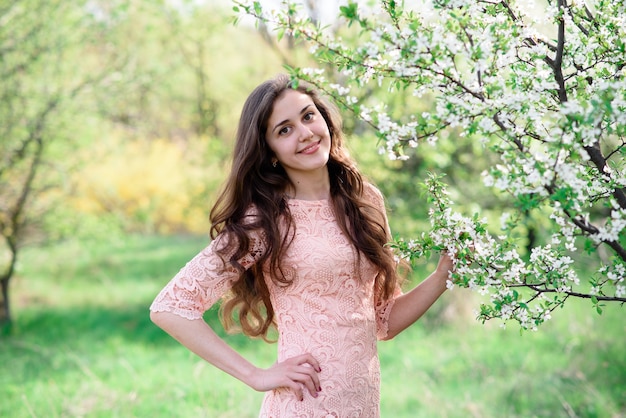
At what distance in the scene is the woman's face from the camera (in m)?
2.50

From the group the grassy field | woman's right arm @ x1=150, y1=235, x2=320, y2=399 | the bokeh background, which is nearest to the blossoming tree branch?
woman's right arm @ x1=150, y1=235, x2=320, y2=399

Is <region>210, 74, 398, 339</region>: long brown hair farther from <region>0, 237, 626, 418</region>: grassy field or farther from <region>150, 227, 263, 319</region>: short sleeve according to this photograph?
<region>0, 237, 626, 418</region>: grassy field

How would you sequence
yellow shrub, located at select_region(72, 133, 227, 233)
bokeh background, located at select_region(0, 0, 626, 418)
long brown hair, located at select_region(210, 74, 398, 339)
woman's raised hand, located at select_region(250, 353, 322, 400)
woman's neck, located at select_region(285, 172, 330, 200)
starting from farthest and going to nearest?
yellow shrub, located at select_region(72, 133, 227, 233), bokeh background, located at select_region(0, 0, 626, 418), woman's neck, located at select_region(285, 172, 330, 200), long brown hair, located at select_region(210, 74, 398, 339), woman's raised hand, located at select_region(250, 353, 322, 400)

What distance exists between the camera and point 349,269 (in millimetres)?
2453

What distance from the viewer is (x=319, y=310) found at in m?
Answer: 2.42

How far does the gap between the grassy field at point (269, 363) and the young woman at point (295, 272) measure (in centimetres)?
206

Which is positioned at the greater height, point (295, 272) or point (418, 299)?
point (418, 299)

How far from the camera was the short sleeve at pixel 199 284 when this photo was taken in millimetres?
2365

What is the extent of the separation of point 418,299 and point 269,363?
4.08m

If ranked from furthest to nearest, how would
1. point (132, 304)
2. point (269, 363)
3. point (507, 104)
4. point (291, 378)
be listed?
1. point (132, 304)
2. point (269, 363)
3. point (291, 378)
4. point (507, 104)

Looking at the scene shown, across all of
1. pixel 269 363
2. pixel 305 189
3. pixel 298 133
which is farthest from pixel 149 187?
pixel 298 133

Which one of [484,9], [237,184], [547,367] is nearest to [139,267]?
[547,367]

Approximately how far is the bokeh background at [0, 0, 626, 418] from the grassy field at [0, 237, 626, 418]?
2 cm

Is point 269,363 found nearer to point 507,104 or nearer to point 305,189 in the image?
point 305,189
